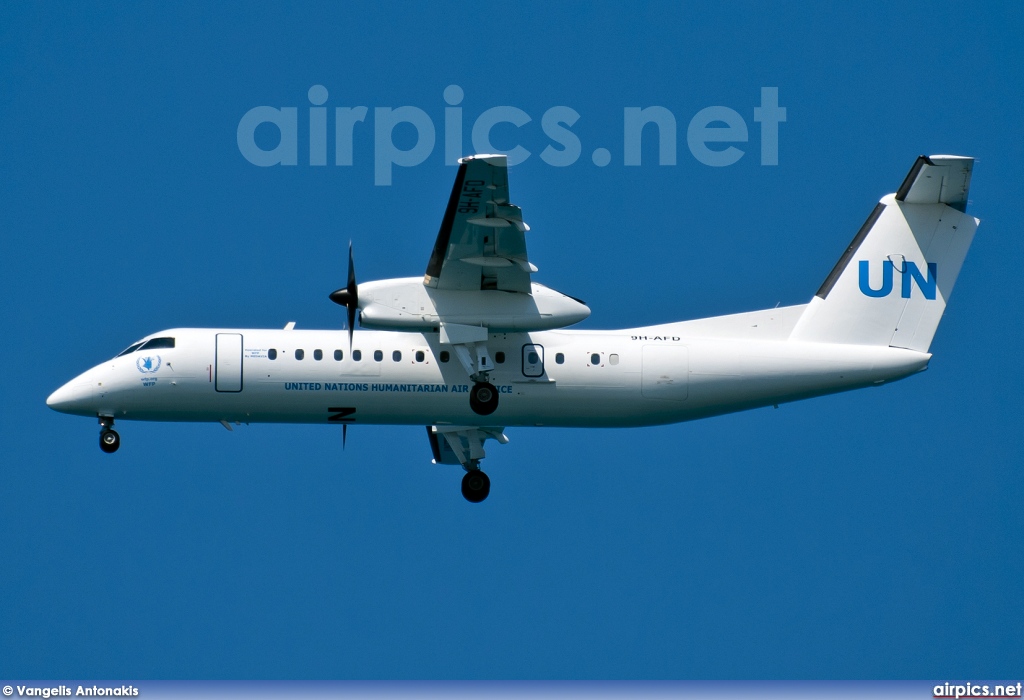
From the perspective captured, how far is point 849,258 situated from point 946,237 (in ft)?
4.74

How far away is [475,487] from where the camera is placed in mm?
23016

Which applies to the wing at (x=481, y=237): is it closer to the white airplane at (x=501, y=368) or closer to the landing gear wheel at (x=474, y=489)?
the white airplane at (x=501, y=368)

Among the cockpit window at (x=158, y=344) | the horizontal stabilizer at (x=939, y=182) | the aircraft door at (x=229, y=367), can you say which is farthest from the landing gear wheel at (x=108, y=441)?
the horizontal stabilizer at (x=939, y=182)

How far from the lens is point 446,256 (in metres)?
20.8

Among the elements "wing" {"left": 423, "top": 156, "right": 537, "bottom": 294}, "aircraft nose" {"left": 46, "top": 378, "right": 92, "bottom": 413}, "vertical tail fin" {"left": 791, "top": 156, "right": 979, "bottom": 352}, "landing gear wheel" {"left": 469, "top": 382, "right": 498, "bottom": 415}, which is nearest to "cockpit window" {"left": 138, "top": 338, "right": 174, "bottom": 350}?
"aircraft nose" {"left": 46, "top": 378, "right": 92, "bottom": 413}

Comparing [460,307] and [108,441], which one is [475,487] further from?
[108,441]

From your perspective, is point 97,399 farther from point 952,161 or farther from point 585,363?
point 952,161

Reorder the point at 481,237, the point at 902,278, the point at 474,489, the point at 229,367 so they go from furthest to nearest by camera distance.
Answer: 1. the point at 474,489
2. the point at 902,278
3. the point at 229,367
4. the point at 481,237

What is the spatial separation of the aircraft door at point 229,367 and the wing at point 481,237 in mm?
3026

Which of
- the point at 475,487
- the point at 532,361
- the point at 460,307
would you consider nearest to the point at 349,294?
the point at 460,307

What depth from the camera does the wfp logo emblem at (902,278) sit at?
22.6 metres

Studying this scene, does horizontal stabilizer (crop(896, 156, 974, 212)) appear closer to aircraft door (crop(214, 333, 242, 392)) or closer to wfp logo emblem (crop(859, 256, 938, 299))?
wfp logo emblem (crop(859, 256, 938, 299))

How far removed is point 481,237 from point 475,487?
446 centimetres

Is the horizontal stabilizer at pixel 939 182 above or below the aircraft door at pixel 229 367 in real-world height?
above
